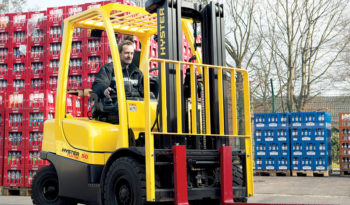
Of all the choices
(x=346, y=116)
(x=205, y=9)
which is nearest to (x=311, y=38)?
(x=346, y=116)

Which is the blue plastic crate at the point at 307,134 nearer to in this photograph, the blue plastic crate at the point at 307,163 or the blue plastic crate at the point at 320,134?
the blue plastic crate at the point at 320,134

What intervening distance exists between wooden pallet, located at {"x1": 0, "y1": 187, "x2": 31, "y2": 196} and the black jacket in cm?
531

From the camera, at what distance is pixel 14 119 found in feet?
34.9

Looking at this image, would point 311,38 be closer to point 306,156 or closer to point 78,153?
point 306,156

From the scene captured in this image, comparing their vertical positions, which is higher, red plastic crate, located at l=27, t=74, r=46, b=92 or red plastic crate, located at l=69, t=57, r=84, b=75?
red plastic crate, located at l=69, t=57, r=84, b=75

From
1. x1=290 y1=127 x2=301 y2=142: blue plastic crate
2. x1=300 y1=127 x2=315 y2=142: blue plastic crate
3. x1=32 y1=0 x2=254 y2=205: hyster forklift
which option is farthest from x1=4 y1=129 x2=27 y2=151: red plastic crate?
x1=300 y1=127 x2=315 y2=142: blue plastic crate

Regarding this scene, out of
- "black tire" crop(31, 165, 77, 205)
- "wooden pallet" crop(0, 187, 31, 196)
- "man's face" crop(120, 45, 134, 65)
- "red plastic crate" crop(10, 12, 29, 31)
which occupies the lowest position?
"wooden pallet" crop(0, 187, 31, 196)

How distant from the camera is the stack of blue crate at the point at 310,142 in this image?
619 inches

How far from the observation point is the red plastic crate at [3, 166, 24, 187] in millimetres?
10383

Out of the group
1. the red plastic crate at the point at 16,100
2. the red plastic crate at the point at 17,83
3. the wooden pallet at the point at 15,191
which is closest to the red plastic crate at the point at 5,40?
the red plastic crate at the point at 17,83

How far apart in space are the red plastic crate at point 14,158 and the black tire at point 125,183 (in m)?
5.85

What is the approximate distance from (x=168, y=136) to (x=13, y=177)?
6.54 meters

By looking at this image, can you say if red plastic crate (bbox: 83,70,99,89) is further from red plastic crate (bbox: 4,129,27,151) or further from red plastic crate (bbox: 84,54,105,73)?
red plastic crate (bbox: 4,129,27,151)

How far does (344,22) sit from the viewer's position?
2356 cm
